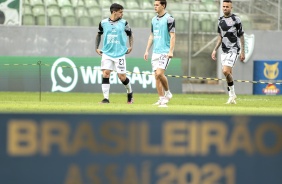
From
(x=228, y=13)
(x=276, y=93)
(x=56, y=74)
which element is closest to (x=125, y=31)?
(x=228, y=13)

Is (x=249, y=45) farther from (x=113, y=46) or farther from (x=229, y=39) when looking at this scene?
(x=113, y=46)

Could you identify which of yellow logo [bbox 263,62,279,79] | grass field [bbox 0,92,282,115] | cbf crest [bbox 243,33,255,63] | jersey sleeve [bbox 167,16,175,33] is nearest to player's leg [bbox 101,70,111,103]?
grass field [bbox 0,92,282,115]

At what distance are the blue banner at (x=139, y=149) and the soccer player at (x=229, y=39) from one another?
1452 cm

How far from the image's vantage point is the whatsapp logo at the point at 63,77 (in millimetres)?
28453

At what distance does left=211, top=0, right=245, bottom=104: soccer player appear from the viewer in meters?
20.1

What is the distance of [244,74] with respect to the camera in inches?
1270

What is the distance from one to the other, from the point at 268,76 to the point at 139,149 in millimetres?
26130

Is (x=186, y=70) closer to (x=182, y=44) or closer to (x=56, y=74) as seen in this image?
(x=182, y=44)

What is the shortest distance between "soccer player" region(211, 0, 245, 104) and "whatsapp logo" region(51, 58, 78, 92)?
884 cm

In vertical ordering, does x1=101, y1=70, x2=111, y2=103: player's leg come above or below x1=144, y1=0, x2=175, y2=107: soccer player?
below

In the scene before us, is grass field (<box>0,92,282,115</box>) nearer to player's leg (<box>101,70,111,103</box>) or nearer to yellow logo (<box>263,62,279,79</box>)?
player's leg (<box>101,70,111,103</box>)

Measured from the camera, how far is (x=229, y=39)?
2039 centimetres

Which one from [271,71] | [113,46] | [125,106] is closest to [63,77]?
[271,71]

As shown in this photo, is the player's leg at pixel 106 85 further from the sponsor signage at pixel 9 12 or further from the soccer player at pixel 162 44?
the sponsor signage at pixel 9 12
